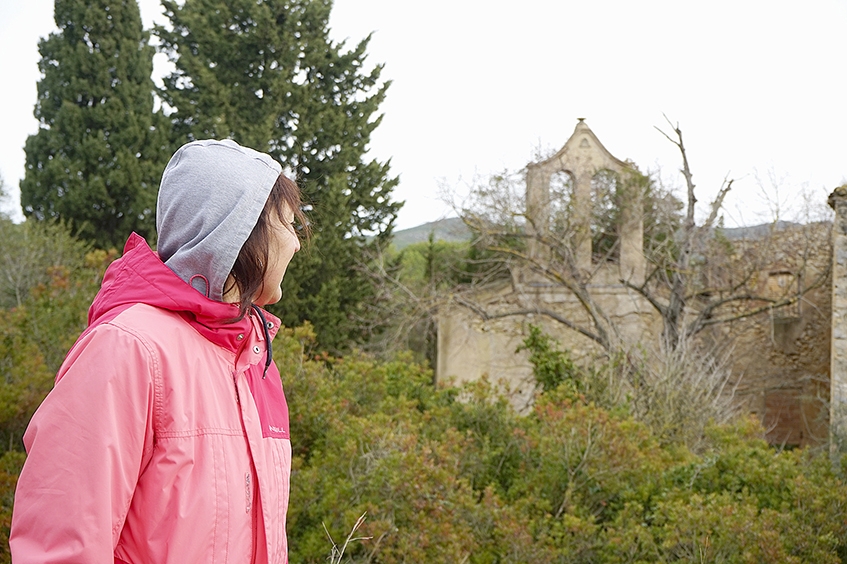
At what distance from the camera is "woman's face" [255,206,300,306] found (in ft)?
5.39

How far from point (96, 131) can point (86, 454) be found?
12440 millimetres

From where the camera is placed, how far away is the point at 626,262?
1159cm

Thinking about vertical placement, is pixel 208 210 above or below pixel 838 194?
below

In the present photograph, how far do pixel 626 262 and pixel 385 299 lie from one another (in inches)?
155

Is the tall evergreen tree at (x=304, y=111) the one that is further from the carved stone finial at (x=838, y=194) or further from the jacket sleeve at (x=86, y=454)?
the jacket sleeve at (x=86, y=454)

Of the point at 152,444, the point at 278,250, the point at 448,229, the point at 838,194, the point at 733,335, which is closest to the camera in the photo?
the point at 152,444

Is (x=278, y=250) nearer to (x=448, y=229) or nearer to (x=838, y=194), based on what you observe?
(x=838, y=194)

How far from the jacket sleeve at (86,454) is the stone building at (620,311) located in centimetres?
964

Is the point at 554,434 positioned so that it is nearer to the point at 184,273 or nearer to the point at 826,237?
the point at 184,273

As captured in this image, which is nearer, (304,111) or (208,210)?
(208,210)

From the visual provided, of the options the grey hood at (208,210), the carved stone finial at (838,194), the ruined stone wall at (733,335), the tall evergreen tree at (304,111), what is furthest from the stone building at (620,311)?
the grey hood at (208,210)

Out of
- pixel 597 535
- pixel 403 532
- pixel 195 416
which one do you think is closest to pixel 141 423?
pixel 195 416

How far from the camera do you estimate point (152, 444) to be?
1.36 meters

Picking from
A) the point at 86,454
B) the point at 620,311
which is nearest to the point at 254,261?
the point at 86,454
